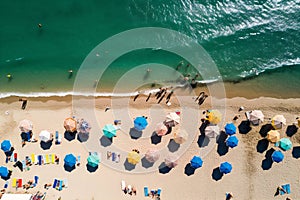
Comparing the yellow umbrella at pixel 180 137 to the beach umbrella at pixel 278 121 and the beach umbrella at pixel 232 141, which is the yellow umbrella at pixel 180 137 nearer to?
the beach umbrella at pixel 232 141

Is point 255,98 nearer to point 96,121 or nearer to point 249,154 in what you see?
point 249,154

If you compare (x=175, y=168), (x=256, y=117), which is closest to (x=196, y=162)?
(x=175, y=168)

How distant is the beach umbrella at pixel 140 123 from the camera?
25578mm

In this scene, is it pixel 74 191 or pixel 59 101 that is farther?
→ pixel 59 101

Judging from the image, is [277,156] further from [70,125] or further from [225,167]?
[70,125]

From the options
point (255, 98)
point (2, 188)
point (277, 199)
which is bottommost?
point (2, 188)

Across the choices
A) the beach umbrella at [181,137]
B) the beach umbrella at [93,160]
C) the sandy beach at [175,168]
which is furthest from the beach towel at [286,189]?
the beach umbrella at [93,160]

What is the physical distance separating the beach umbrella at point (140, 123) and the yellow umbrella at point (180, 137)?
2.29 meters

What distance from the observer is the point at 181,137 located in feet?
83.3

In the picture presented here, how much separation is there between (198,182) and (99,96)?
9.56 meters

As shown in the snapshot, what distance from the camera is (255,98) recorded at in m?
26.7

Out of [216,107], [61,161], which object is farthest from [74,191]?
[216,107]

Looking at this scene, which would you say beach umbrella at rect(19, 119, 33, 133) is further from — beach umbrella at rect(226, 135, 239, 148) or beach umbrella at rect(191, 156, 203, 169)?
beach umbrella at rect(226, 135, 239, 148)

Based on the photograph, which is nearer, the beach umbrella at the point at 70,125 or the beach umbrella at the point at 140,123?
the beach umbrella at the point at 140,123
